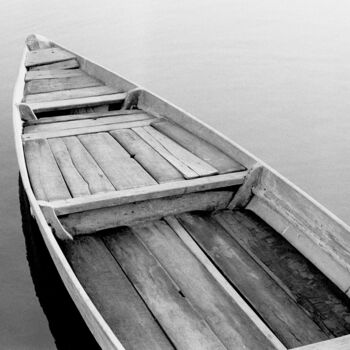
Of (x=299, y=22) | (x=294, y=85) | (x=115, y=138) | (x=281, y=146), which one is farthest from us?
(x=299, y=22)

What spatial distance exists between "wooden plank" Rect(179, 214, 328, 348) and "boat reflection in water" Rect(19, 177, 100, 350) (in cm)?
138

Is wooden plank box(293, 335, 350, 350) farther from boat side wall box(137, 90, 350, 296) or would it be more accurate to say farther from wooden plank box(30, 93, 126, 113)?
wooden plank box(30, 93, 126, 113)

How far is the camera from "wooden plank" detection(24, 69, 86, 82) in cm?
824

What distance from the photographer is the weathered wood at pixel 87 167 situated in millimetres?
5242

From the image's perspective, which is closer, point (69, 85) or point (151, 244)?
point (151, 244)

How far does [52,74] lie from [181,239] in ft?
15.3

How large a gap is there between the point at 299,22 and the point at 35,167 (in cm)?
1279

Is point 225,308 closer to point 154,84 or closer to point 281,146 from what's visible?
point 281,146

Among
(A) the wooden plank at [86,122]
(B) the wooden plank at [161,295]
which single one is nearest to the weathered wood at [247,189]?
(B) the wooden plank at [161,295]

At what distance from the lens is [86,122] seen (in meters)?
6.78

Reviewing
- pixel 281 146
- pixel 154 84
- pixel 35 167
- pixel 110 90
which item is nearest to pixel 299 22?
pixel 154 84

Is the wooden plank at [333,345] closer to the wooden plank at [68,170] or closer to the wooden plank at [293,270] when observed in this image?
the wooden plank at [293,270]

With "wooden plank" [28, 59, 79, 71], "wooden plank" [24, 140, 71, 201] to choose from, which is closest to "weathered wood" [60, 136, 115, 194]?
"wooden plank" [24, 140, 71, 201]

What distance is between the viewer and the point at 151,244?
4.74 m
